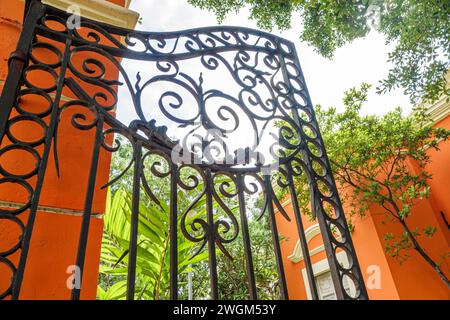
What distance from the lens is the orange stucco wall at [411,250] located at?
492 centimetres

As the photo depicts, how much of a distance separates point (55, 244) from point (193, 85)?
87 centimetres

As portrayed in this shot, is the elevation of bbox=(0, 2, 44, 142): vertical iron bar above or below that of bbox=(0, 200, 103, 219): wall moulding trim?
above

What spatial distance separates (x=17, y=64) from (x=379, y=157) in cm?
541

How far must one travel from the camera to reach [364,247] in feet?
18.0

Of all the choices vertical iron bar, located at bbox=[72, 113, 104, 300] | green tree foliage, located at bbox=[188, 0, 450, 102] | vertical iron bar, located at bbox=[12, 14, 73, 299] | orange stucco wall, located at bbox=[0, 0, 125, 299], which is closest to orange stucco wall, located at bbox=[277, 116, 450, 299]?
green tree foliage, located at bbox=[188, 0, 450, 102]

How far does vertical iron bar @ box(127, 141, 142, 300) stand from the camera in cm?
91

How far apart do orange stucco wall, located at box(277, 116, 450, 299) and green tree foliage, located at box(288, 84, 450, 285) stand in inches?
5.7

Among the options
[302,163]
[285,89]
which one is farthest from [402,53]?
[302,163]

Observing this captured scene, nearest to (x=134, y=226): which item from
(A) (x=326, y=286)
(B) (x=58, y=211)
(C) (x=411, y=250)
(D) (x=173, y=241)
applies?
(D) (x=173, y=241)

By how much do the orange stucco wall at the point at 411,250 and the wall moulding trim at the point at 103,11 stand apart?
17.2ft

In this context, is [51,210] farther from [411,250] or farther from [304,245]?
[411,250]

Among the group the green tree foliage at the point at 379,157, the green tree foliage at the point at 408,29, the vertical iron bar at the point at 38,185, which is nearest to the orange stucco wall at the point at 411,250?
the green tree foliage at the point at 379,157

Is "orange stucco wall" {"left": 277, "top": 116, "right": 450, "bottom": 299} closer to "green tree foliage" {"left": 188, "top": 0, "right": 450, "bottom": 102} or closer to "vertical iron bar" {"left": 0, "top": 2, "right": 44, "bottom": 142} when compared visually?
"green tree foliage" {"left": 188, "top": 0, "right": 450, "bottom": 102}

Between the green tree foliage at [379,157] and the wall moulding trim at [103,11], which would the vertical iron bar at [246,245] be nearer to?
the wall moulding trim at [103,11]
